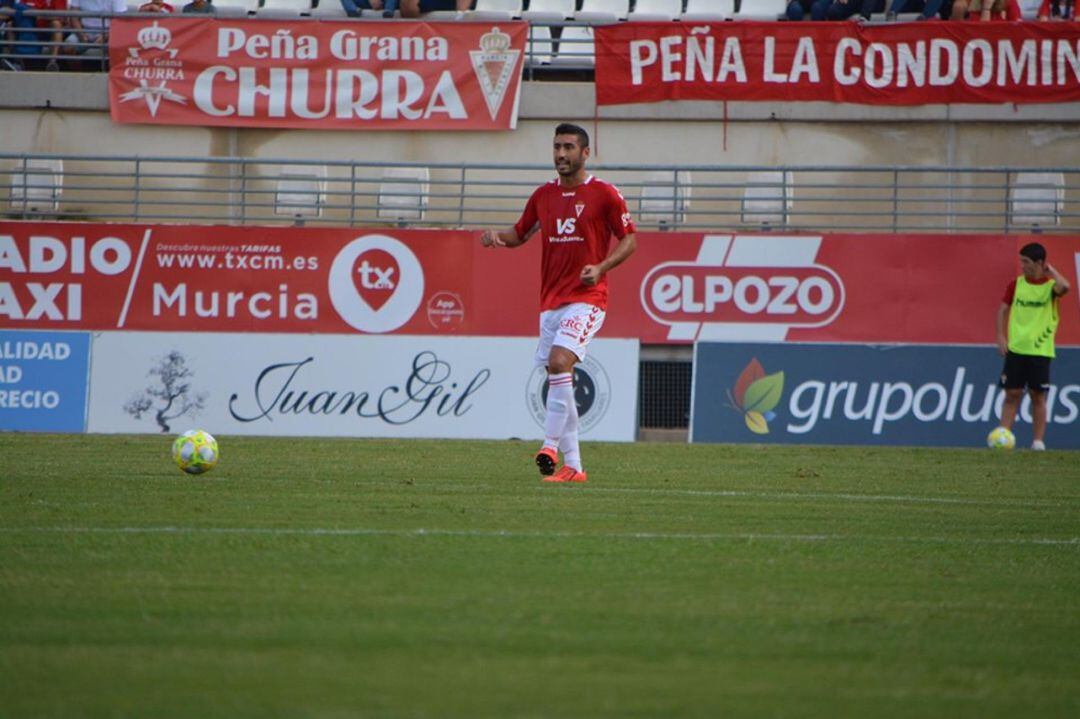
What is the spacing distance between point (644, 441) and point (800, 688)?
15.0 meters

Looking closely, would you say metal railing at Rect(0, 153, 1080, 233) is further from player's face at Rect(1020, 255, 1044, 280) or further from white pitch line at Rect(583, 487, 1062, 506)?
white pitch line at Rect(583, 487, 1062, 506)

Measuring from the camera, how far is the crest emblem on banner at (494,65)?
2347cm

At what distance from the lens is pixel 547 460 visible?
11.9 meters

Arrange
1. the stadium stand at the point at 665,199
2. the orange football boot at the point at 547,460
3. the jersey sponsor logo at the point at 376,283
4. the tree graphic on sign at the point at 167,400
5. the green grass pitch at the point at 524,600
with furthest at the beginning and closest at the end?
the stadium stand at the point at 665,199 → the jersey sponsor logo at the point at 376,283 → the tree graphic on sign at the point at 167,400 → the orange football boot at the point at 547,460 → the green grass pitch at the point at 524,600

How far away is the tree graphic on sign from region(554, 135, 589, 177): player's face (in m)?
9.38

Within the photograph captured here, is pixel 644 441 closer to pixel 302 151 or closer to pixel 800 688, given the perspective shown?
pixel 302 151

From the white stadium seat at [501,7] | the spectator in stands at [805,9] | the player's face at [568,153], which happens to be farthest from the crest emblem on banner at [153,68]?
the player's face at [568,153]

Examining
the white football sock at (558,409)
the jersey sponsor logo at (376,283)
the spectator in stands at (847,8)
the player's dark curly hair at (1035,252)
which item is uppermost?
the spectator in stands at (847,8)

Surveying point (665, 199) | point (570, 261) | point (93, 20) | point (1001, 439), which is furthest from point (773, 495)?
point (93, 20)

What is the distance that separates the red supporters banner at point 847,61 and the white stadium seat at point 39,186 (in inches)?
316

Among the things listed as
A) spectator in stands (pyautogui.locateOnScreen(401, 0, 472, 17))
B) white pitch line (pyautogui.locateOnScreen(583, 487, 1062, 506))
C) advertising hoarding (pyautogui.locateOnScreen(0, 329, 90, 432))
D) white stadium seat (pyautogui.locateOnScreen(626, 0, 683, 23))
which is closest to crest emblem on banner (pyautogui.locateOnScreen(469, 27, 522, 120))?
spectator in stands (pyautogui.locateOnScreen(401, 0, 472, 17))

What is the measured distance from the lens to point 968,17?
2461 centimetres

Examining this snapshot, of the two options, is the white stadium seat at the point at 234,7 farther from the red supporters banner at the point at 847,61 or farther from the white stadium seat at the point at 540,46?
the red supporters banner at the point at 847,61

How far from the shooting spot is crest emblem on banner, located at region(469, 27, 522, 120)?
2347 cm
